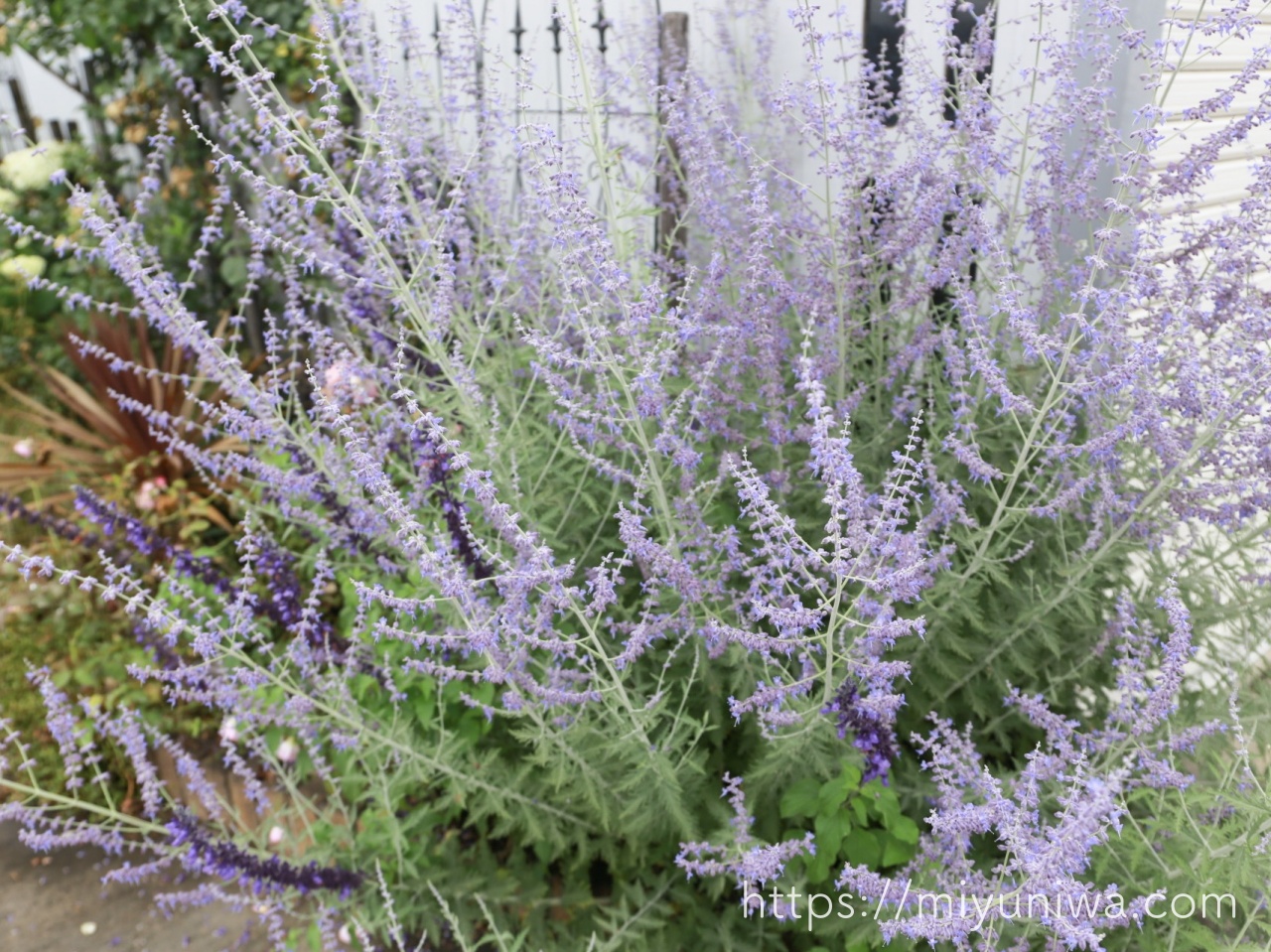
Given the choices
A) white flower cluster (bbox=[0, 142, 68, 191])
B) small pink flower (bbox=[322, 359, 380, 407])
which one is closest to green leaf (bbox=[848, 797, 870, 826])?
small pink flower (bbox=[322, 359, 380, 407])

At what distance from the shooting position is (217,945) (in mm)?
3426

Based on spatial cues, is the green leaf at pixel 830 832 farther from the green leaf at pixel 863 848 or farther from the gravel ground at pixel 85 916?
the gravel ground at pixel 85 916

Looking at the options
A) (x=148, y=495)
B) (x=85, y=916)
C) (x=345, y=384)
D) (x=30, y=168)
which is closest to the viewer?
(x=345, y=384)

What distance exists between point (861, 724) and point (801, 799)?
568 millimetres

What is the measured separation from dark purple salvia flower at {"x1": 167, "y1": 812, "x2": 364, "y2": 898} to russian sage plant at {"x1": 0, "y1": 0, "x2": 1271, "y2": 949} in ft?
0.04

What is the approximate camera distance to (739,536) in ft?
8.05

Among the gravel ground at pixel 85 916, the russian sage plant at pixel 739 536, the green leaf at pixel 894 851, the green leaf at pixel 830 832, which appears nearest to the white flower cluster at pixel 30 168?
the russian sage plant at pixel 739 536

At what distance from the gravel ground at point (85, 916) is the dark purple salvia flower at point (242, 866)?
3.60 feet

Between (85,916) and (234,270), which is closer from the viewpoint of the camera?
(85,916)

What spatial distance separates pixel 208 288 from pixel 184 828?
4.65 metres

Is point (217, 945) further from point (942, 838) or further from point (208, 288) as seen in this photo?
point (208, 288)

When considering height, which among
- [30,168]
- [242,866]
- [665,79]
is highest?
[665,79]

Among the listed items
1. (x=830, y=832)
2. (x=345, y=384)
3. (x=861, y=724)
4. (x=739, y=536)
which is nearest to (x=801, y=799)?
(x=830, y=832)

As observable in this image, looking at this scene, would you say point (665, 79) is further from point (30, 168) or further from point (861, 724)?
point (30, 168)
